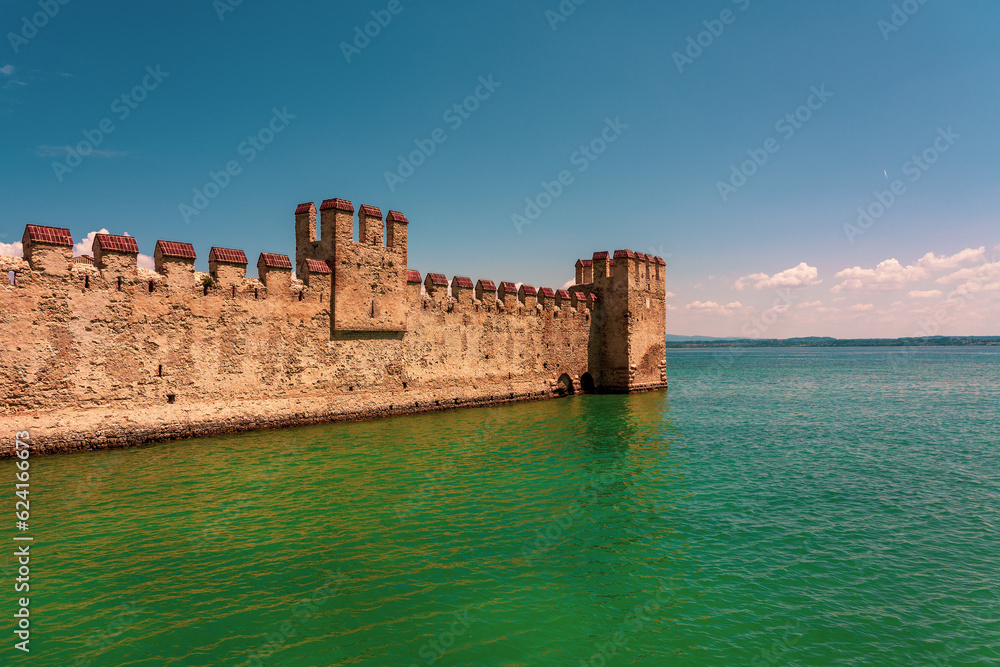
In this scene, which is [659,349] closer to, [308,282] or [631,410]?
[631,410]

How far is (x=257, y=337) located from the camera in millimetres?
16625

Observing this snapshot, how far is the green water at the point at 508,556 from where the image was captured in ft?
18.0

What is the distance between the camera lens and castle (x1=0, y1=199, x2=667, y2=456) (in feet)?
41.9

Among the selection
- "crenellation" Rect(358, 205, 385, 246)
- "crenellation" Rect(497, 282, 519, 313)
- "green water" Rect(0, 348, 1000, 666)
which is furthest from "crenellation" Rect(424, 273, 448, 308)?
"green water" Rect(0, 348, 1000, 666)

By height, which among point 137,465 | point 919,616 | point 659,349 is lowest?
point 919,616

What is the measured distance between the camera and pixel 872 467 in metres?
13.3

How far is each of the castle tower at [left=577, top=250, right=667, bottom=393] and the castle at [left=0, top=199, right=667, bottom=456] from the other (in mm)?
2499

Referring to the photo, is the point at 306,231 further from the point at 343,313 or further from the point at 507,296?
the point at 507,296

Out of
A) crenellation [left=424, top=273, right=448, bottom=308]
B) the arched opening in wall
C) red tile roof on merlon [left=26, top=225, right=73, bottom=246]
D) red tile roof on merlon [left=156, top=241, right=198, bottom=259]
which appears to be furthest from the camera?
the arched opening in wall

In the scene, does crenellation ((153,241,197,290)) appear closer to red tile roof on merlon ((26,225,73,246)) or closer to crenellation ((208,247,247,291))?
crenellation ((208,247,247,291))

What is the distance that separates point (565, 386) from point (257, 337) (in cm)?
1622

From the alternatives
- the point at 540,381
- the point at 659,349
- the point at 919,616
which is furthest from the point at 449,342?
the point at 919,616

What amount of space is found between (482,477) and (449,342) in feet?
36.6

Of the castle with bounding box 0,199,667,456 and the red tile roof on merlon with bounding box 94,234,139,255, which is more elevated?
the red tile roof on merlon with bounding box 94,234,139,255
